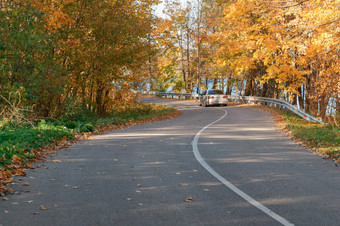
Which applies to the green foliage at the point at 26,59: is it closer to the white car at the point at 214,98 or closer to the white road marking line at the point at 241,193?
the white road marking line at the point at 241,193

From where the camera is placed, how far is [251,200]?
6.20m

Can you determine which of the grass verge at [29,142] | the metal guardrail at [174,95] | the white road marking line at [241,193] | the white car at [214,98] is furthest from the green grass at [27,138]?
the metal guardrail at [174,95]

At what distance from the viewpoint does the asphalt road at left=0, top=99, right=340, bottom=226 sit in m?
5.39

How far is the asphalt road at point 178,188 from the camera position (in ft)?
17.7

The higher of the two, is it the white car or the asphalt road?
the white car

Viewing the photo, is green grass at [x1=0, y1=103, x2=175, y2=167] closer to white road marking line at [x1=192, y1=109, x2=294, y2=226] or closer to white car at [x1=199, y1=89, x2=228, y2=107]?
white road marking line at [x1=192, y1=109, x2=294, y2=226]

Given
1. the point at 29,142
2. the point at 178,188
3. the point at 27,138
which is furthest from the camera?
the point at 27,138

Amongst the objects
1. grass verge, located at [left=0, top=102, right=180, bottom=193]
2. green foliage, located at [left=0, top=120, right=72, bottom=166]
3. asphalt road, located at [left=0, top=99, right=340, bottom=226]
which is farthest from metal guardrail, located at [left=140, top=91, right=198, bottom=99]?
asphalt road, located at [left=0, top=99, right=340, bottom=226]

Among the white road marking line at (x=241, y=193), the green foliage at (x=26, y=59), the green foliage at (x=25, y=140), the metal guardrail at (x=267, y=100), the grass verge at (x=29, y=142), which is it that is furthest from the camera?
the metal guardrail at (x=267, y=100)

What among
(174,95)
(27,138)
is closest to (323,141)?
(27,138)

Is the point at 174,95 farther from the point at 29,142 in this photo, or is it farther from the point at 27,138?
the point at 29,142

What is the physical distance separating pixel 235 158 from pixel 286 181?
270cm

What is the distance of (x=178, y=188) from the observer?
276 inches

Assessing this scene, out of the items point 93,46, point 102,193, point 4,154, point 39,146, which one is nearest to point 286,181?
point 102,193
